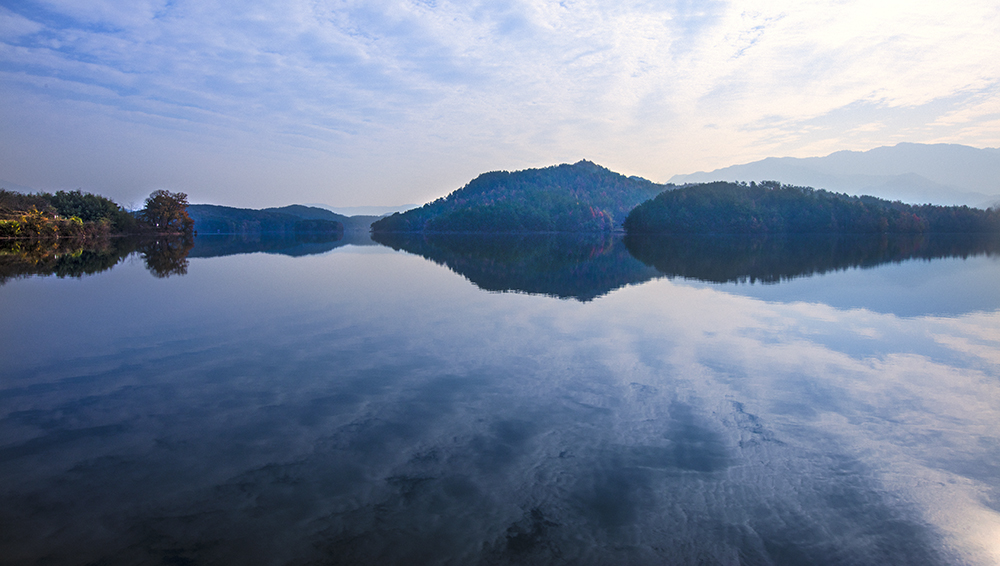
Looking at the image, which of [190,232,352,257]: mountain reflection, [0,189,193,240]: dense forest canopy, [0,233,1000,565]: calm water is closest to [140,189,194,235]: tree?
[0,189,193,240]: dense forest canopy

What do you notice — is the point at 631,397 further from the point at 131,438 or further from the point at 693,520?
the point at 131,438

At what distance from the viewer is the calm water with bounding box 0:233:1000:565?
4559 millimetres

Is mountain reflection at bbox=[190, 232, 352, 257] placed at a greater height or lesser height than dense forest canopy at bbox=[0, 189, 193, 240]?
lesser

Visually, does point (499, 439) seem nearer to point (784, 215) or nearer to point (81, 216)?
point (81, 216)

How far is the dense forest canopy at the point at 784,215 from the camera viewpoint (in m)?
120

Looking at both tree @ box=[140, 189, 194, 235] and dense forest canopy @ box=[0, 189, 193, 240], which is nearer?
dense forest canopy @ box=[0, 189, 193, 240]

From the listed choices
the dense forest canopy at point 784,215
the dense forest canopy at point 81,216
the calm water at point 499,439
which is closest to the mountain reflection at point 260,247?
the dense forest canopy at point 81,216

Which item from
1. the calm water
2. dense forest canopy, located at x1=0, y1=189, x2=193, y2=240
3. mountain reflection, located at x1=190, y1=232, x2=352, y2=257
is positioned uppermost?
dense forest canopy, located at x1=0, y1=189, x2=193, y2=240

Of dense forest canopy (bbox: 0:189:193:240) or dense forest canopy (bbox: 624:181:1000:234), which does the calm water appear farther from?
dense forest canopy (bbox: 624:181:1000:234)

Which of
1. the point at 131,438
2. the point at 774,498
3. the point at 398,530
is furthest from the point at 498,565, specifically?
the point at 131,438

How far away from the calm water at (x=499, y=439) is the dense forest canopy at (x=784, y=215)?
12606cm

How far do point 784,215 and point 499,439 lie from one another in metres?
153

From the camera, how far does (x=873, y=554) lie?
4.46 metres

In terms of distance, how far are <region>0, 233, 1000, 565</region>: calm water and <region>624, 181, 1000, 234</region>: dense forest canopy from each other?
414ft
